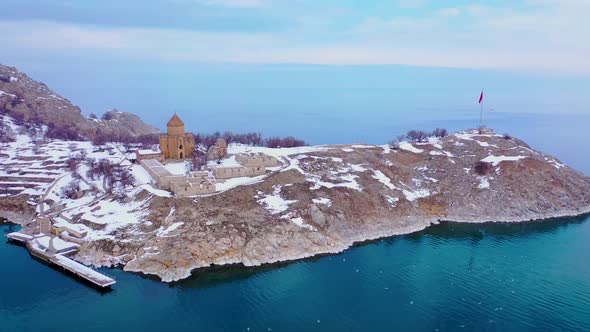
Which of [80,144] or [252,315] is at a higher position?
[80,144]

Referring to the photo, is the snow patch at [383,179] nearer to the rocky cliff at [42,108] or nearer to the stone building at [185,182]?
the stone building at [185,182]

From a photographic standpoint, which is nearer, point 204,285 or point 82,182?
point 204,285

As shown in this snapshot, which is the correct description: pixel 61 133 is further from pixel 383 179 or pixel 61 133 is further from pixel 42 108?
pixel 383 179

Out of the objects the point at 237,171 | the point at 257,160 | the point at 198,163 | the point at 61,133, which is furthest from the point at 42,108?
the point at 257,160

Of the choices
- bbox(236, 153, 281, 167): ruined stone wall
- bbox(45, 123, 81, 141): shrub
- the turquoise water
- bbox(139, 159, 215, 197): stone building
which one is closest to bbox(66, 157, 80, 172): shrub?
bbox(139, 159, 215, 197): stone building

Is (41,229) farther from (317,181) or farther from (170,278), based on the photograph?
(317,181)

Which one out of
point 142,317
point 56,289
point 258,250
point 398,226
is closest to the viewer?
point 142,317

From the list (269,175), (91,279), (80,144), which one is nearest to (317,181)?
(269,175)
